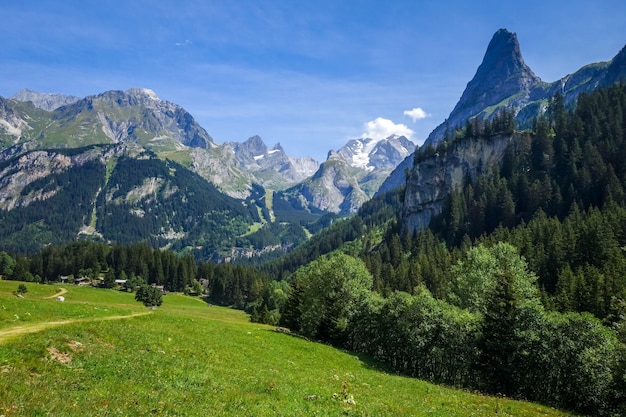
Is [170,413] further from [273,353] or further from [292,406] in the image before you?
[273,353]

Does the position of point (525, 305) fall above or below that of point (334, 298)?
above

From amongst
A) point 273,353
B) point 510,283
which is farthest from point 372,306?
point 273,353

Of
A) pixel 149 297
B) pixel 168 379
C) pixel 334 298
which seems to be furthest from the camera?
pixel 149 297

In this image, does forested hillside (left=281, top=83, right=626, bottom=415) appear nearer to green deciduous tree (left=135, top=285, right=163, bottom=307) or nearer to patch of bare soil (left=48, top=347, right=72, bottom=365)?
patch of bare soil (left=48, top=347, right=72, bottom=365)

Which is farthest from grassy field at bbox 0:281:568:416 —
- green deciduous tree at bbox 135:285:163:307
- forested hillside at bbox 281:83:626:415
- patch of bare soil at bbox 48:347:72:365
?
green deciduous tree at bbox 135:285:163:307

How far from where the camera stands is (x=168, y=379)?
2089cm

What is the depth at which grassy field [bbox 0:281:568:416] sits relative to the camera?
15773 mm

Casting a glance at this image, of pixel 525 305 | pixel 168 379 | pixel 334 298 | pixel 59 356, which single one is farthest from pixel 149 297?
pixel 168 379

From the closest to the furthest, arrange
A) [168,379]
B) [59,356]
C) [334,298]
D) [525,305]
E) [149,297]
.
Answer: [59,356], [168,379], [525,305], [334,298], [149,297]

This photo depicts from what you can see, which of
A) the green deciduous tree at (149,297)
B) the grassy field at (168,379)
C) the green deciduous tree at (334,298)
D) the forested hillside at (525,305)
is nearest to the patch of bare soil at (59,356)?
the grassy field at (168,379)

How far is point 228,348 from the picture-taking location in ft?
115

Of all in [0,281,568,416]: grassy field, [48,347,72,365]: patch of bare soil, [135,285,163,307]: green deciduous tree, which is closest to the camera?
[0,281,568,416]: grassy field

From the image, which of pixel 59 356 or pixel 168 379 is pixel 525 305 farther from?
pixel 59 356

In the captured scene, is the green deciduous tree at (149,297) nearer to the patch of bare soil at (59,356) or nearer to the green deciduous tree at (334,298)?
the green deciduous tree at (334,298)
